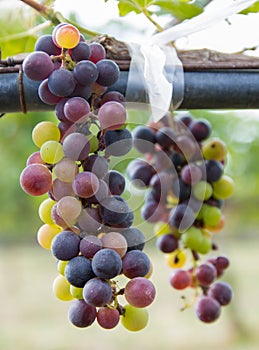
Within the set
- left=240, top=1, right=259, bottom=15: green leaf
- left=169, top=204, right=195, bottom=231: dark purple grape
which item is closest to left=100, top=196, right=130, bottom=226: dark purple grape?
left=169, top=204, right=195, bottom=231: dark purple grape

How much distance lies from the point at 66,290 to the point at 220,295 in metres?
0.30

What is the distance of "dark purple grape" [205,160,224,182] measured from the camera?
0.83 meters

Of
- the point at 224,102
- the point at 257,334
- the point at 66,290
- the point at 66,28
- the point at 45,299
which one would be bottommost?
the point at 45,299

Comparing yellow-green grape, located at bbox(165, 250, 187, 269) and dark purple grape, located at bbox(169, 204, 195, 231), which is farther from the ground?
dark purple grape, located at bbox(169, 204, 195, 231)

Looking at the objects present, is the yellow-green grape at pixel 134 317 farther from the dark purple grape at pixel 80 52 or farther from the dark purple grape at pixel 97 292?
the dark purple grape at pixel 80 52

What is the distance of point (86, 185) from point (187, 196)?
337 millimetres

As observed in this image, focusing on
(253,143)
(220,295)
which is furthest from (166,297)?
(220,295)

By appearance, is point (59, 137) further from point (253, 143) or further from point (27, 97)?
point (253, 143)

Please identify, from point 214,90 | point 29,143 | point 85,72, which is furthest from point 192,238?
point 29,143

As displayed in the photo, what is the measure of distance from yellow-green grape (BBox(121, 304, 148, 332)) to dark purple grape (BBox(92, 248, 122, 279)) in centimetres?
6

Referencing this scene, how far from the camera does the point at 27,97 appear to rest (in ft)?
2.05

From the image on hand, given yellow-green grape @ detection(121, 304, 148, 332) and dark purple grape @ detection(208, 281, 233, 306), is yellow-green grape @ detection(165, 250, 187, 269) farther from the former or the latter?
yellow-green grape @ detection(121, 304, 148, 332)

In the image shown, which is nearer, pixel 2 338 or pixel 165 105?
pixel 165 105

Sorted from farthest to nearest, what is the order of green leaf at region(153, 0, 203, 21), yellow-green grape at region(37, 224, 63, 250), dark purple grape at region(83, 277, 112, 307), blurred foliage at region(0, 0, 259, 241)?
blurred foliage at region(0, 0, 259, 241) → green leaf at region(153, 0, 203, 21) → yellow-green grape at region(37, 224, 63, 250) → dark purple grape at region(83, 277, 112, 307)
